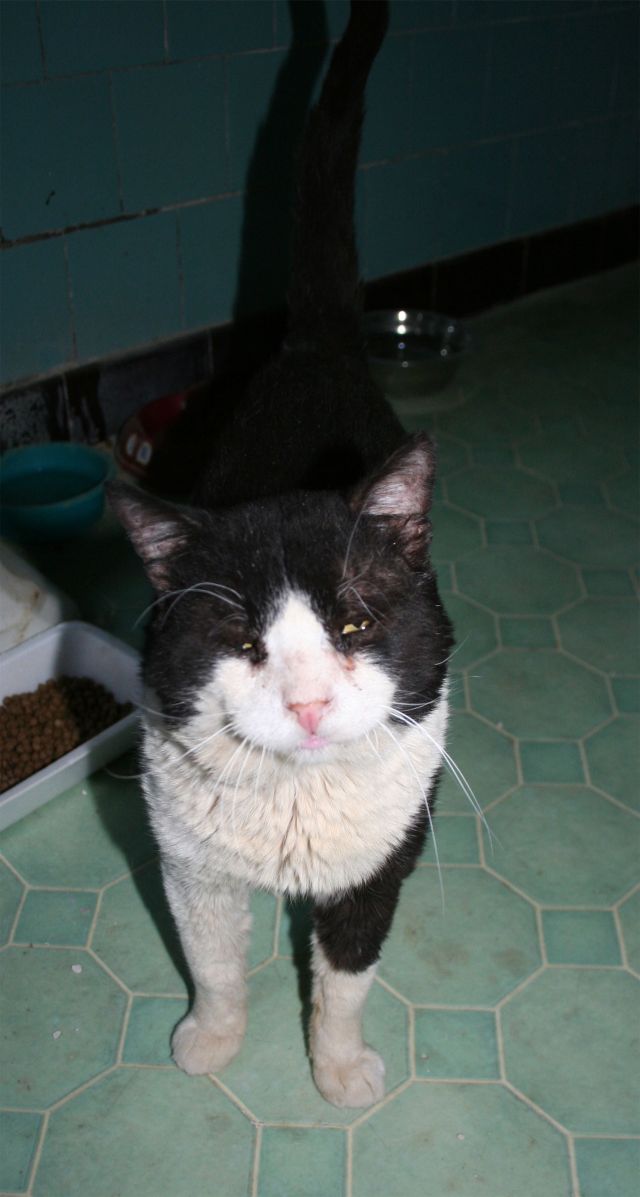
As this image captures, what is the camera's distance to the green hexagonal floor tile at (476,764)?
1.95 meters

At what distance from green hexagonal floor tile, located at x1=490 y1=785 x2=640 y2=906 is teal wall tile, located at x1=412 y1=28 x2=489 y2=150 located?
2256 millimetres

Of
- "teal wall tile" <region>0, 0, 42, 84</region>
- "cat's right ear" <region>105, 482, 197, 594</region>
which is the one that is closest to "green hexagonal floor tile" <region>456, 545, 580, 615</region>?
"cat's right ear" <region>105, 482, 197, 594</region>

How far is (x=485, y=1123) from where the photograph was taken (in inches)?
58.2

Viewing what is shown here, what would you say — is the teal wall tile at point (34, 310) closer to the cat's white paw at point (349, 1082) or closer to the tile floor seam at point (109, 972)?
the tile floor seam at point (109, 972)

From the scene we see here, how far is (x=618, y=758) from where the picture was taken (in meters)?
2.03

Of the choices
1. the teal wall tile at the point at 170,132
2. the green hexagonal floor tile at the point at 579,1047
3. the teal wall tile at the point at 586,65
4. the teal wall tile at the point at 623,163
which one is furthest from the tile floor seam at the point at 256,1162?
the teal wall tile at the point at 623,163

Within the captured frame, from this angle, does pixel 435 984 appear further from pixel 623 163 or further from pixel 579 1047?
pixel 623 163

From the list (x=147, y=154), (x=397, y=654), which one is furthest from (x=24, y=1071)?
(x=147, y=154)

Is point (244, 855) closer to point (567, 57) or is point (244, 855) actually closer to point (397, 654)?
point (397, 654)

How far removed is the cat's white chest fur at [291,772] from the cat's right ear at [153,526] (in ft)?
0.55

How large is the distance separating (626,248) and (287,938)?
3417 mm

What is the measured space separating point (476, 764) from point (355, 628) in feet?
3.18

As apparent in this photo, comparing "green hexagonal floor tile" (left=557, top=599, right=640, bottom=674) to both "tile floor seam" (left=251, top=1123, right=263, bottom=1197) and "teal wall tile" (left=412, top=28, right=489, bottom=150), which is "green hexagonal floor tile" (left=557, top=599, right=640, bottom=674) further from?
"teal wall tile" (left=412, top=28, right=489, bottom=150)

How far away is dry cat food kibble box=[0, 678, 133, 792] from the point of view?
1939mm
